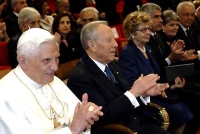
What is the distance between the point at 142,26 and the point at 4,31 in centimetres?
234

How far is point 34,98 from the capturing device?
252cm

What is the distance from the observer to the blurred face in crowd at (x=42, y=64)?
2.38m

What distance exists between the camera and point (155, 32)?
469cm

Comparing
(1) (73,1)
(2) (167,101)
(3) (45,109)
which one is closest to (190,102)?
(2) (167,101)

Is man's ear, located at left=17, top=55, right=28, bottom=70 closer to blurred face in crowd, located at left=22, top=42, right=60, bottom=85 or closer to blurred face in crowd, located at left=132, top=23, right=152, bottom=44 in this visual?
blurred face in crowd, located at left=22, top=42, right=60, bottom=85

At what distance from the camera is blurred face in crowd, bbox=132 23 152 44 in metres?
3.80

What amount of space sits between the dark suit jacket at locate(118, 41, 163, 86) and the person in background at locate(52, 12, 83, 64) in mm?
1313

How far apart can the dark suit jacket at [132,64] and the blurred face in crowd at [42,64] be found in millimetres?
1292

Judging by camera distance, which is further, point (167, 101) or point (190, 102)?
point (190, 102)

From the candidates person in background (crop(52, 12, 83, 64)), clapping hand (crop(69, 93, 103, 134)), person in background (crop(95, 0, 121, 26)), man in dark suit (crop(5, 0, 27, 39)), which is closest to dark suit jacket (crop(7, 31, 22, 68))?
person in background (crop(52, 12, 83, 64))

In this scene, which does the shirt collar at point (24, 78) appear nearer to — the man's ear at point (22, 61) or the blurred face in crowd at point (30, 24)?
the man's ear at point (22, 61)

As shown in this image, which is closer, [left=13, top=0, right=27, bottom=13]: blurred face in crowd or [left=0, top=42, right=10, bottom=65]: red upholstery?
[left=0, top=42, right=10, bottom=65]: red upholstery

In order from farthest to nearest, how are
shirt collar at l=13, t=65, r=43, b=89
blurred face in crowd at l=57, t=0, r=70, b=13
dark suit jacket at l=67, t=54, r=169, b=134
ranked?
blurred face in crowd at l=57, t=0, r=70, b=13 < dark suit jacket at l=67, t=54, r=169, b=134 < shirt collar at l=13, t=65, r=43, b=89

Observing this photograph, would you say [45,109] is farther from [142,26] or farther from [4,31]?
[4,31]
